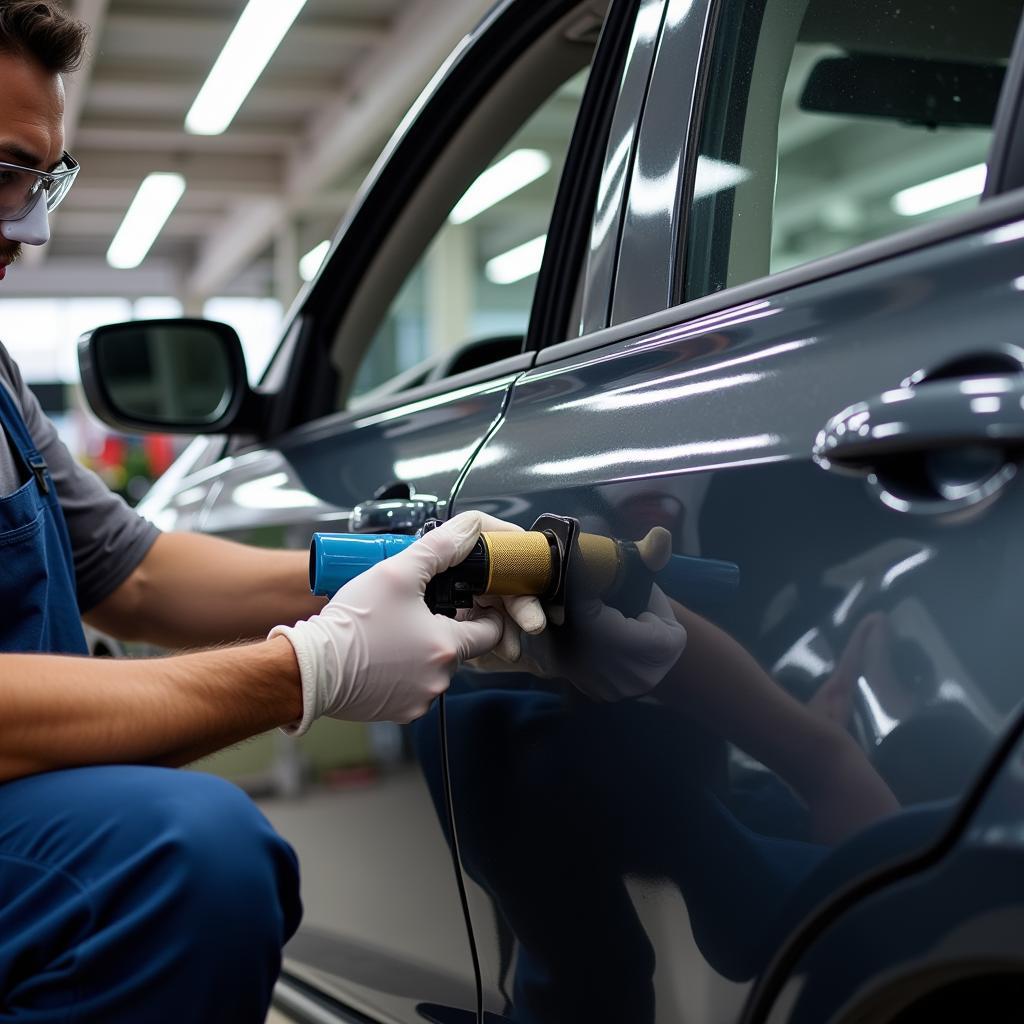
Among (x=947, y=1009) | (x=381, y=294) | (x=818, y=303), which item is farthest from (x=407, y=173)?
(x=947, y=1009)

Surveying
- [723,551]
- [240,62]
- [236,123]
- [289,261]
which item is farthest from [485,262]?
[723,551]

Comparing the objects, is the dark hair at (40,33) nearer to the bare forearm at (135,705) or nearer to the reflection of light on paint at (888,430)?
the bare forearm at (135,705)

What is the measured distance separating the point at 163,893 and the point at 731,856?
0.48 metres

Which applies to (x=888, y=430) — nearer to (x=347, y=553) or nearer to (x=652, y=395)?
(x=652, y=395)

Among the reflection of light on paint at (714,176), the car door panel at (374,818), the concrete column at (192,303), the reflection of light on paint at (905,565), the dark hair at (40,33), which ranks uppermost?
the dark hair at (40,33)

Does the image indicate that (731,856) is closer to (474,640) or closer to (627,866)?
(627,866)

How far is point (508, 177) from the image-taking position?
10.8 meters

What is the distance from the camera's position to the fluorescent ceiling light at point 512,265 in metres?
14.1

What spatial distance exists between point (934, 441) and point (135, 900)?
726 mm

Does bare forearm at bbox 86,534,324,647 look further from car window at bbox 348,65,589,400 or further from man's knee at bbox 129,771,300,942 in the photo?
car window at bbox 348,65,589,400

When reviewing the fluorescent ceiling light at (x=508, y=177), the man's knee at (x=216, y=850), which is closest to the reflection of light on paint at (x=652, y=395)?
the man's knee at (x=216, y=850)

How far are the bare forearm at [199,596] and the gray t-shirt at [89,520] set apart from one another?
2cm

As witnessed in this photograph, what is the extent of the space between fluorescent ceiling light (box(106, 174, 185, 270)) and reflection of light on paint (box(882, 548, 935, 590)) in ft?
38.2

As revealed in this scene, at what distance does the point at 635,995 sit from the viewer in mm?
902
